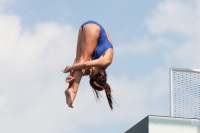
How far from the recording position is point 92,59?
11.7 meters

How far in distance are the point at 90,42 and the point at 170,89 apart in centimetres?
1679

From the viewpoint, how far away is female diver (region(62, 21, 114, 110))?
37.6 ft

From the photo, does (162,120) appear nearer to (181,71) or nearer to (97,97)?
(181,71)

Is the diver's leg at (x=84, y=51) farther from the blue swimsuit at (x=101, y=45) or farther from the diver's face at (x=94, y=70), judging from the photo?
the diver's face at (x=94, y=70)

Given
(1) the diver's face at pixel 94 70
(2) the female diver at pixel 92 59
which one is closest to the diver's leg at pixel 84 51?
(2) the female diver at pixel 92 59

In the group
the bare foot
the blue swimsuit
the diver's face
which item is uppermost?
the blue swimsuit

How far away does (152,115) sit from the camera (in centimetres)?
3089

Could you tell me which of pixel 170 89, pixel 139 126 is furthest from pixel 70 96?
pixel 139 126

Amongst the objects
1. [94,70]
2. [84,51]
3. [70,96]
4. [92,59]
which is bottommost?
[70,96]

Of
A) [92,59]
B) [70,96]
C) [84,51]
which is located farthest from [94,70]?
[70,96]

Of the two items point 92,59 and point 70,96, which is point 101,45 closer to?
point 92,59

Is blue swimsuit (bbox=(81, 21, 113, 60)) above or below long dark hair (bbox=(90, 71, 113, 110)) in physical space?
above

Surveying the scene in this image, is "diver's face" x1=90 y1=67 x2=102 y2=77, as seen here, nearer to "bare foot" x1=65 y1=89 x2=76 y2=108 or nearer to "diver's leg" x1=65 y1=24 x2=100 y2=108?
"diver's leg" x1=65 y1=24 x2=100 y2=108

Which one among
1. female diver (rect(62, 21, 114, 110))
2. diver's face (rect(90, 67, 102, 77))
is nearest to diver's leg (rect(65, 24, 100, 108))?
female diver (rect(62, 21, 114, 110))
